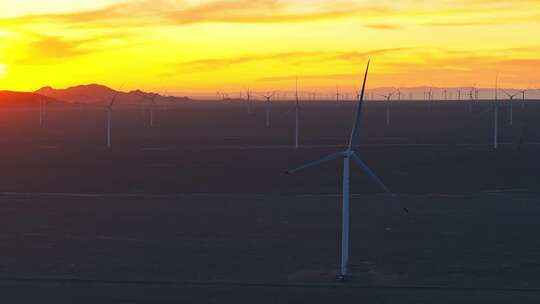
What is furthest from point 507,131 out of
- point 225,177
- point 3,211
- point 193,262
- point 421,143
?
point 193,262

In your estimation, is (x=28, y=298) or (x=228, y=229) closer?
(x=28, y=298)

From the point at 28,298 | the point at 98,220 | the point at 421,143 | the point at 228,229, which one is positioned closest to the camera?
the point at 28,298

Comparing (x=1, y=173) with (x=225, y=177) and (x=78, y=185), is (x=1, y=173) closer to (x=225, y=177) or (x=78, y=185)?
(x=78, y=185)

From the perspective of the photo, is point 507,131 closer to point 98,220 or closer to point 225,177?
point 225,177

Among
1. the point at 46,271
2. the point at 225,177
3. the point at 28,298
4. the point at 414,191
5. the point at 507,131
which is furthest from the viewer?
the point at 507,131

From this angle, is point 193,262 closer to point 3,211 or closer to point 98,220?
point 98,220

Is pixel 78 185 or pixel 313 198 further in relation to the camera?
pixel 78 185

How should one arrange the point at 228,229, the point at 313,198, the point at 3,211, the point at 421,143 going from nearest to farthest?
the point at 228,229
the point at 3,211
the point at 313,198
the point at 421,143

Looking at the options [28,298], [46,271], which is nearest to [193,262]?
[46,271]

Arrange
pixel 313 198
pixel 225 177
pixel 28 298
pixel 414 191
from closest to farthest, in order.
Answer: pixel 28 298 < pixel 313 198 < pixel 414 191 < pixel 225 177
